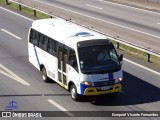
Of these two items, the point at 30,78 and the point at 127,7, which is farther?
the point at 127,7

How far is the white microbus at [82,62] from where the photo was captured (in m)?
16.4

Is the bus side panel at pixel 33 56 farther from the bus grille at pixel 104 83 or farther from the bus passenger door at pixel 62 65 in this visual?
the bus grille at pixel 104 83

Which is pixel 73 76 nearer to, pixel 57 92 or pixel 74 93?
pixel 74 93

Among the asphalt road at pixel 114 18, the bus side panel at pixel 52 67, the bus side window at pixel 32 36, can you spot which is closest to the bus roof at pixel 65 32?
the bus side window at pixel 32 36

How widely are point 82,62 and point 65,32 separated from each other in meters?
2.30

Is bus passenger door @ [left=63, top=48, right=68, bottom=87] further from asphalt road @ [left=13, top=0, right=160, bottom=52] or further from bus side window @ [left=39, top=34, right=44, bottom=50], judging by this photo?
asphalt road @ [left=13, top=0, right=160, bottom=52]

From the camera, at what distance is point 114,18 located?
119 ft

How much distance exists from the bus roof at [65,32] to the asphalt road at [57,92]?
88.8 inches

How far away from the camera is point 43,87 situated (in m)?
18.8

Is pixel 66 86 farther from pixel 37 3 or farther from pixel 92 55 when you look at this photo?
pixel 37 3

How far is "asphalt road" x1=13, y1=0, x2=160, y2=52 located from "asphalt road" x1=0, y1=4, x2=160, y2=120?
6725mm

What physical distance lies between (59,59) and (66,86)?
49.5 inches

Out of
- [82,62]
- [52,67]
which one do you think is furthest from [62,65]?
[82,62]

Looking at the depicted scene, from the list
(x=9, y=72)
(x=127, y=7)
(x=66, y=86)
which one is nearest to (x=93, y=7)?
(x=127, y=7)
